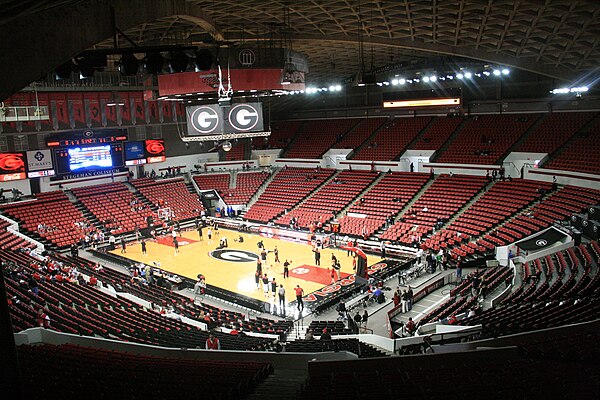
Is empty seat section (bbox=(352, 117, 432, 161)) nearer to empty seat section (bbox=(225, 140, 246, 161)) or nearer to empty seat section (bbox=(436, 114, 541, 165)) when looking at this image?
empty seat section (bbox=(436, 114, 541, 165))

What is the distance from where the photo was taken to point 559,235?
23.2 meters

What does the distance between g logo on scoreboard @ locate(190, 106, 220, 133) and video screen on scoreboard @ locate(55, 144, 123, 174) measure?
1321 cm

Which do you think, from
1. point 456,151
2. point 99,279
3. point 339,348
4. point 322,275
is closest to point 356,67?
point 456,151

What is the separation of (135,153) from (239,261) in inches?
620

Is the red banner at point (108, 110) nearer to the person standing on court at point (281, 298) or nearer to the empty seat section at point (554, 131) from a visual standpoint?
the person standing on court at point (281, 298)

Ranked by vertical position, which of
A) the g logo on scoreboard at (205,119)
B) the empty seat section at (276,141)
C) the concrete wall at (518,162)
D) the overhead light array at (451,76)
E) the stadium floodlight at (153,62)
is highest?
the overhead light array at (451,76)

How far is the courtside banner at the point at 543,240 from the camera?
22703mm

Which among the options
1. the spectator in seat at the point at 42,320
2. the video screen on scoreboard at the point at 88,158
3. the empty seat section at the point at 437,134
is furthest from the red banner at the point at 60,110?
the empty seat section at the point at 437,134

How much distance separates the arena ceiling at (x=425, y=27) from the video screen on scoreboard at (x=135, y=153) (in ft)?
36.9

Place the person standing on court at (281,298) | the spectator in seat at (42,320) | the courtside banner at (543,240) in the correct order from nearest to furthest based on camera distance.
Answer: the spectator in seat at (42,320)
the person standing on court at (281,298)
the courtside banner at (543,240)

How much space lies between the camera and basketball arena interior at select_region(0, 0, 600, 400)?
32.4 feet

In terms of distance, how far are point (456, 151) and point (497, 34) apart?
579 inches

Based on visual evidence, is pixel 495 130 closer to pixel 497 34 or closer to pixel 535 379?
pixel 497 34

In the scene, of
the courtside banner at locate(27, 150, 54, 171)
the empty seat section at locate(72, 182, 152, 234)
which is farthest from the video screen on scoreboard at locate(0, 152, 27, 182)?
the empty seat section at locate(72, 182, 152, 234)
